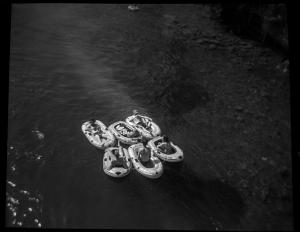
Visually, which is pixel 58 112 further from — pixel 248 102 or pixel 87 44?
pixel 248 102

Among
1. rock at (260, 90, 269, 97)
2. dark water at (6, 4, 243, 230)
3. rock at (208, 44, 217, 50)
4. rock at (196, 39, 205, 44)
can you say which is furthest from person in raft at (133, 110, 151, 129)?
rock at (196, 39, 205, 44)

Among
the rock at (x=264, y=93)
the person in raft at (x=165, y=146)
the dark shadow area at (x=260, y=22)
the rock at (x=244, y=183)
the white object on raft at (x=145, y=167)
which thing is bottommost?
the rock at (x=244, y=183)

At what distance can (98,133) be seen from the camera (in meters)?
13.2

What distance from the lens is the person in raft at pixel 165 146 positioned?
12.9m

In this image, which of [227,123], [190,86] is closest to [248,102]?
[227,123]

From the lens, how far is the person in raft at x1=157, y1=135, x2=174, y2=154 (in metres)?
12.9

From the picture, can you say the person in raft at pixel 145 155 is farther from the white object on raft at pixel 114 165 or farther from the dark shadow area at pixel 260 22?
the dark shadow area at pixel 260 22

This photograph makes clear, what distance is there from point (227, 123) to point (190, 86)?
321cm

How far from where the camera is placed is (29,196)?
10242 millimetres

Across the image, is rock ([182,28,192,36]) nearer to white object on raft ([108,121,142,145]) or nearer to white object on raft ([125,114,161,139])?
white object on raft ([125,114,161,139])

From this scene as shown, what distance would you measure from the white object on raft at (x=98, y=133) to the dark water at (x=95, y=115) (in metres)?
0.29

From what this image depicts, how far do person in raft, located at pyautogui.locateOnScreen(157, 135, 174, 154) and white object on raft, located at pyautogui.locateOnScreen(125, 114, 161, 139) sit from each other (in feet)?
2.89

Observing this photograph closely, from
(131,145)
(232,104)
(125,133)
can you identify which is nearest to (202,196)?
(131,145)

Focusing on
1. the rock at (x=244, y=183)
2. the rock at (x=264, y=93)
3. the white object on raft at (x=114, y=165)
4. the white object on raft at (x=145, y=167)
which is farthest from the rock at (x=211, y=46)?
the white object on raft at (x=114, y=165)
